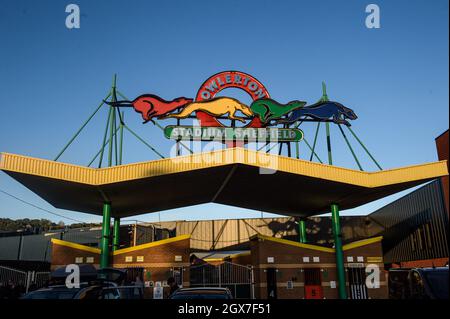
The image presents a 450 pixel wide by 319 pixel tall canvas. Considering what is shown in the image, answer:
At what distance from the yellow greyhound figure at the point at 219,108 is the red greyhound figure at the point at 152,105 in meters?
0.55

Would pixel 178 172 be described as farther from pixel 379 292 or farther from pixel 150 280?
pixel 379 292

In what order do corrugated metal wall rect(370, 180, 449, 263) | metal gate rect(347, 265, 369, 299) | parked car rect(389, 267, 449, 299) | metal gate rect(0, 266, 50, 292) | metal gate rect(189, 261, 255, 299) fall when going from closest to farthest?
parked car rect(389, 267, 449, 299)
metal gate rect(0, 266, 50, 292)
corrugated metal wall rect(370, 180, 449, 263)
metal gate rect(189, 261, 255, 299)
metal gate rect(347, 265, 369, 299)

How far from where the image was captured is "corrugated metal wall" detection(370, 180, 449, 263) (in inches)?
1001

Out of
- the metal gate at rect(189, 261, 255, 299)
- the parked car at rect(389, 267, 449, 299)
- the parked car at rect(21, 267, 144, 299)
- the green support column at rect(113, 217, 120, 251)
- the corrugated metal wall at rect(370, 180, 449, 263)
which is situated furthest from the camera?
the green support column at rect(113, 217, 120, 251)

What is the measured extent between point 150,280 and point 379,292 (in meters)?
15.0

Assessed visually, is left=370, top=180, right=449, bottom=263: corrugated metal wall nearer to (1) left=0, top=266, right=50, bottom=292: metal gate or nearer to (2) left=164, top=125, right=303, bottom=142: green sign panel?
(2) left=164, top=125, right=303, bottom=142: green sign panel

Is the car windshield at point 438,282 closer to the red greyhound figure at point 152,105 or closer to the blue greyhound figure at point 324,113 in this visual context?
the blue greyhound figure at point 324,113

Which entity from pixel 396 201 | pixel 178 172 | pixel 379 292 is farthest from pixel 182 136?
pixel 396 201

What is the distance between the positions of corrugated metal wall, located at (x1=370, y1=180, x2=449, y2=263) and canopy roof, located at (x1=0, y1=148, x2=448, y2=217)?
7.57 feet

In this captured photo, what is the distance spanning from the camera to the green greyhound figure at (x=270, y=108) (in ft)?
95.2

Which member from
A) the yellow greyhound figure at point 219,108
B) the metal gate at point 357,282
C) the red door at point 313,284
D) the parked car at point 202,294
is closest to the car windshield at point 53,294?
the parked car at point 202,294

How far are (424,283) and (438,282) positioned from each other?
0.43 m

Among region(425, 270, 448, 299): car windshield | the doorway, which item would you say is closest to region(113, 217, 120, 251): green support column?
the doorway

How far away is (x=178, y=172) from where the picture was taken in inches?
872
